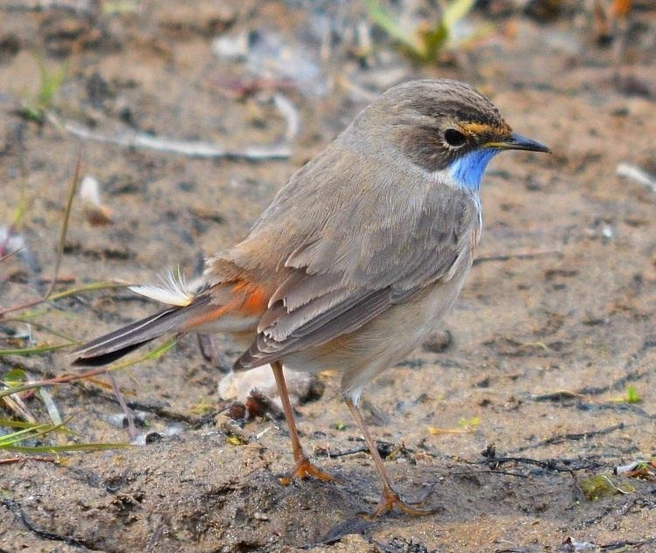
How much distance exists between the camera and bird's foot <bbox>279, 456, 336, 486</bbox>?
576 cm

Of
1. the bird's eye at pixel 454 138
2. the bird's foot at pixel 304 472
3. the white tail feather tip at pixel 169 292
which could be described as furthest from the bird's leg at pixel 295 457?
the bird's eye at pixel 454 138

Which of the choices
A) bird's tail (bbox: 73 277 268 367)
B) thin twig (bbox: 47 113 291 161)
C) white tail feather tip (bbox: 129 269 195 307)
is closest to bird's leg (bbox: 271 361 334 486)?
bird's tail (bbox: 73 277 268 367)

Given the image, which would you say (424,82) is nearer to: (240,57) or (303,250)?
(303,250)

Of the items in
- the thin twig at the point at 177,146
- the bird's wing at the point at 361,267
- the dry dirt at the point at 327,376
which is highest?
the bird's wing at the point at 361,267

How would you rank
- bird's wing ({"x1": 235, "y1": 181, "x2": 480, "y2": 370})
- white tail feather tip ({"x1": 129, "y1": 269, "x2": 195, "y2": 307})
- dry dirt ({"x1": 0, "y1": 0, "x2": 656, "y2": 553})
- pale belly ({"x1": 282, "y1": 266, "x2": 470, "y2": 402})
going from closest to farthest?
dry dirt ({"x1": 0, "y1": 0, "x2": 656, "y2": 553}), bird's wing ({"x1": 235, "y1": 181, "x2": 480, "y2": 370}), white tail feather tip ({"x1": 129, "y1": 269, "x2": 195, "y2": 307}), pale belly ({"x1": 282, "y1": 266, "x2": 470, "y2": 402})

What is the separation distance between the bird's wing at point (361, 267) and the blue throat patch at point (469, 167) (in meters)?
0.16

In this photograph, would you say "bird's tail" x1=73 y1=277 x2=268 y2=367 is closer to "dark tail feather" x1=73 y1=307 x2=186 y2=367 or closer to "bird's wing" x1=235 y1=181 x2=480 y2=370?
"dark tail feather" x1=73 y1=307 x2=186 y2=367

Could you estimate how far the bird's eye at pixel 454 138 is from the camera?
6484 mm

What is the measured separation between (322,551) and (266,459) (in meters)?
0.89

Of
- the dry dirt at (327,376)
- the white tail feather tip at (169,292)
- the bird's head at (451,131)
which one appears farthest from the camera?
the bird's head at (451,131)

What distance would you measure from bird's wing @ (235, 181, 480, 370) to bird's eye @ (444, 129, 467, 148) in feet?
1.04

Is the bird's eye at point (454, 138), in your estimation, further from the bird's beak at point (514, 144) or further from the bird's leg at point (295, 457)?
the bird's leg at point (295, 457)

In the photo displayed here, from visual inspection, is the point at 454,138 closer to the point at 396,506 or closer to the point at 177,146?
the point at 396,506

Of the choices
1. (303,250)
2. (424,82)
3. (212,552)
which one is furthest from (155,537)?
(424,82)
